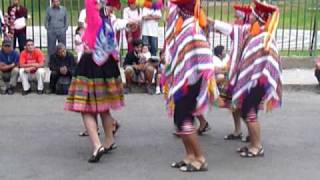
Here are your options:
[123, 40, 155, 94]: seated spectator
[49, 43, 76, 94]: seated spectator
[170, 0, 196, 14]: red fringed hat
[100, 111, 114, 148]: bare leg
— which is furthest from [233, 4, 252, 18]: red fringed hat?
[49, 43, 76, 94]: seated spectator

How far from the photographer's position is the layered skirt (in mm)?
6707

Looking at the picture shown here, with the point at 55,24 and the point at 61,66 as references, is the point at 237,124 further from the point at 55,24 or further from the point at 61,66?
the point at 55,24

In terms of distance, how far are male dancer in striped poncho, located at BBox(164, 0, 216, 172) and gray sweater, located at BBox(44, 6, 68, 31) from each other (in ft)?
19.5

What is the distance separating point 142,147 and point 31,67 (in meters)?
4.05

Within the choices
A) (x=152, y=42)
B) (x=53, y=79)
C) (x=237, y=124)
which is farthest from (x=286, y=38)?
(x=237, y=124)

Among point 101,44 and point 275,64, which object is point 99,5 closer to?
point 101,44

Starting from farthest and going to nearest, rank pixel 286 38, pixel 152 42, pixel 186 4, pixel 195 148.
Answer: pixel 286 38, pixel 152 42, pixel 195 148, pixel 186 4

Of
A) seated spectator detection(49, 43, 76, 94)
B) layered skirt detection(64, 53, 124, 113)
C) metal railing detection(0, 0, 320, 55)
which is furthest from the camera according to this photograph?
metal railing detection(0, 0, 320, 55)

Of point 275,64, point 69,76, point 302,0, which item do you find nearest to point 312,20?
point 302,0

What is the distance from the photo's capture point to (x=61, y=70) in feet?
35.2

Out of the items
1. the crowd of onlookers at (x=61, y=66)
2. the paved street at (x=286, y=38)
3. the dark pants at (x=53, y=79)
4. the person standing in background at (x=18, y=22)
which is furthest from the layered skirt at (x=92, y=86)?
the paved street at (x=286, y=38)

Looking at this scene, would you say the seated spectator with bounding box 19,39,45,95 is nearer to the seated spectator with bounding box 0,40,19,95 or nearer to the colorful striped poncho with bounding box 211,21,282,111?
the seated spectator with bounding box 0,40,19,95

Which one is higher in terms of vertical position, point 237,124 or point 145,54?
point 145,54

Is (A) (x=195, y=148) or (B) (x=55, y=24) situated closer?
(A) (x=195, y=148)
